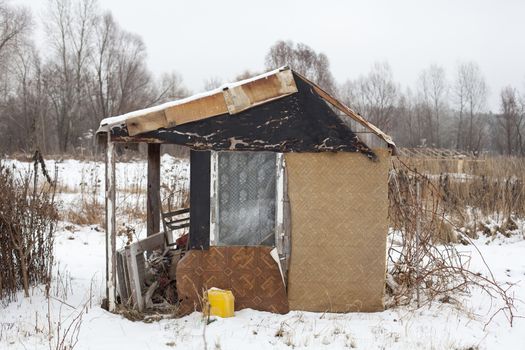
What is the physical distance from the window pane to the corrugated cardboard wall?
1.03 feet

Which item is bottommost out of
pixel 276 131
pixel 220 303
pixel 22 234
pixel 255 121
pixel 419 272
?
pixel 220 303

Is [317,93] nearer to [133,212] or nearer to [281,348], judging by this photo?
[281,348]

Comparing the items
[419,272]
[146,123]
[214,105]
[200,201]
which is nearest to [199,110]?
[214,105]

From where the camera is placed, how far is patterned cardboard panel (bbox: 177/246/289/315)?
565 centimetres

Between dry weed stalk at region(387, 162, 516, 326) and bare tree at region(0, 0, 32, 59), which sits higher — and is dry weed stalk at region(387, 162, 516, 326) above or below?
below

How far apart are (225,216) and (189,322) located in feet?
4.01

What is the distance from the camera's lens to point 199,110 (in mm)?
5617

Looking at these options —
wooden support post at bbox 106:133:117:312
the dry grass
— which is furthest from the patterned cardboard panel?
the dry grass

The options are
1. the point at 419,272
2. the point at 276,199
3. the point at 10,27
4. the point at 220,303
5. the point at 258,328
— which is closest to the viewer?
the point at 258,328

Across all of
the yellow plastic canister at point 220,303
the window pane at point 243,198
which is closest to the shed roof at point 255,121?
the window pane at point 243,198

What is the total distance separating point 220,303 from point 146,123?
2169 mm

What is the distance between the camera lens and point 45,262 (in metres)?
6.59

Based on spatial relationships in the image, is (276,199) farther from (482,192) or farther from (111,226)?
(482,192)

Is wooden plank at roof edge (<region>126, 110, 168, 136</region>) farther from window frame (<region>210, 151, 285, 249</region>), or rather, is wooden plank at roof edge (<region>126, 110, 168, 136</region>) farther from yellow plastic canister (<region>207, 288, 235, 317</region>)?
yellow plastic canister (<region>207, 288, 235, 317</region>)
